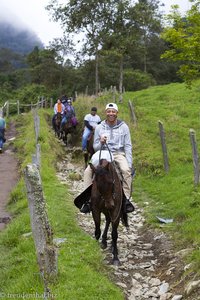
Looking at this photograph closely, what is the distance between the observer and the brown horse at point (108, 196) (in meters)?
6.48

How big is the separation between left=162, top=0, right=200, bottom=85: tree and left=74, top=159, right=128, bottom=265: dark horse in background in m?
4.51

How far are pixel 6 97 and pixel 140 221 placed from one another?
41240 millimetres

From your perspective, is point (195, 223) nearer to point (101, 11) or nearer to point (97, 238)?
point (97, 238)

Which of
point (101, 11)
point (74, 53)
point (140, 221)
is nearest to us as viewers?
point (140, 221)

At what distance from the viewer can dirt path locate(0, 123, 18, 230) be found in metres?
10.2

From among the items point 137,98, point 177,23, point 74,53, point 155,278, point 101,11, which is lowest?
point 155,278

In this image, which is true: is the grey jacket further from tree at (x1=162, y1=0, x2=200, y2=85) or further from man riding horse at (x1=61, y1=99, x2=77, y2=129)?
man riding horse at (x1=61, y1=99, x2=77, y2=129)

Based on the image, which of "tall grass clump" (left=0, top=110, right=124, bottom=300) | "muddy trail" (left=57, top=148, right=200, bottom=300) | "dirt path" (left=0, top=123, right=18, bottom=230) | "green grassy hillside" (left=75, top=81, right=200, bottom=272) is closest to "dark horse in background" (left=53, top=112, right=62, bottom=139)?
"green grassy hillside" (left=75, top=81, right=200, bottom=272)

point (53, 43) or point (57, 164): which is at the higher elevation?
point (53, 43)

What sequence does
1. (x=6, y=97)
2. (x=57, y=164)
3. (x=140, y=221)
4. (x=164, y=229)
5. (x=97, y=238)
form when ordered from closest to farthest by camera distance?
1. (x=97, y=238)
2. (x=164, y=229)
3. (x=140, y=221)
4. (x=57, y=164)
5. (x=6, y=97)

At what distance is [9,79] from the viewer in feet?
202

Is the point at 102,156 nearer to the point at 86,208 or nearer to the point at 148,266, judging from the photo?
the point at 86,208

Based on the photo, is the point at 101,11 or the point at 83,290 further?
the point at 101,11

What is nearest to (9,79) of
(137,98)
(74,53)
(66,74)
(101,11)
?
(66,74)
